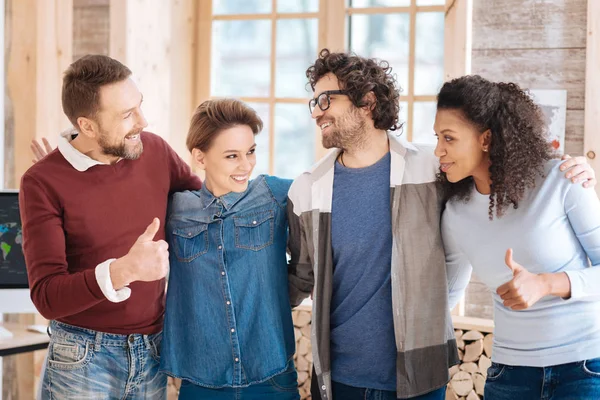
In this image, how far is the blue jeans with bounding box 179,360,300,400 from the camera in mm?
2340

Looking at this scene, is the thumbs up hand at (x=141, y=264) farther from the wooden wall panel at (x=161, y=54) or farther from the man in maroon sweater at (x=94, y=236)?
the wooden wall panel at (x=161, y=54)

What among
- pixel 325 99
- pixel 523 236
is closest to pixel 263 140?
pixel 325 99

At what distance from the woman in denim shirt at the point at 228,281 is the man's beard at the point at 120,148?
19 cm

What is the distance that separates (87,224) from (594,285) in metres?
1.46

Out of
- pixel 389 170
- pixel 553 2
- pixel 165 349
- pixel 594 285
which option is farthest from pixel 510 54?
pixel 165 349

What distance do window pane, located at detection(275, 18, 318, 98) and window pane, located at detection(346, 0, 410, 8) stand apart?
234 mm

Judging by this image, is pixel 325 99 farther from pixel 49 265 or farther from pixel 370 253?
pixel 49 265

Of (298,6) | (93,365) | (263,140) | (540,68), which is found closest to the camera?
(93,365)

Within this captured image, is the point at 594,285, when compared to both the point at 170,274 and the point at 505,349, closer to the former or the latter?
the point at 505,349

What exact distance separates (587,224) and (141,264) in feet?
4.00

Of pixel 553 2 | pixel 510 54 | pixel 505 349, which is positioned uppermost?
pixel 553 2

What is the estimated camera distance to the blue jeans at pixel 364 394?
91.8 inches

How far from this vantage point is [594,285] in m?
2.01

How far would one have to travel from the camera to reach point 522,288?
1.92 meters
